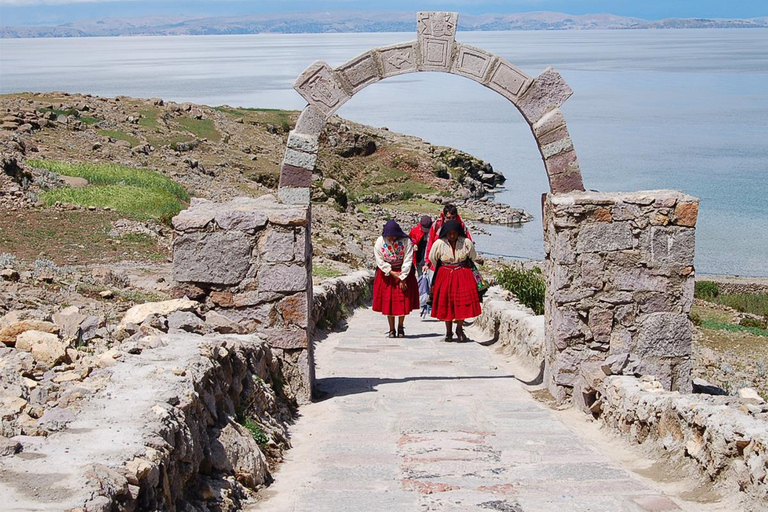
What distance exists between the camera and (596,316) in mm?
8484

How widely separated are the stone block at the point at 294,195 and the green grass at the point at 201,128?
29.3 meters

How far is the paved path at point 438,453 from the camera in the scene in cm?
542

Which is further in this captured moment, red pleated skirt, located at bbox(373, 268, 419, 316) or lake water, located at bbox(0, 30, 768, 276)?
lake water, located at bbox(0, 30, 768, 276)

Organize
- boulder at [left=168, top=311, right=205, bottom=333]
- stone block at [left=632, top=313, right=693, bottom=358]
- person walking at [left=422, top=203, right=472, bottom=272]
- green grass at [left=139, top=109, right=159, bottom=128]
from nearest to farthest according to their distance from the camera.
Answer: boulder at [left=168, top=311, right=205, bottom=333] → stone block at [left=632, top=313, right=693, bottom=358] → person walking at [left=422, top=203, right=472, bottom=272] → green grass at [left=139, top=109, right=159, bottom=128]

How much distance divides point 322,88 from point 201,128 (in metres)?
31.2

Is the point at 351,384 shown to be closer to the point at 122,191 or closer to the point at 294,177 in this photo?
the point at 294,177

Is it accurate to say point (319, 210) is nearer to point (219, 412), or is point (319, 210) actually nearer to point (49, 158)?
point (49, 158)

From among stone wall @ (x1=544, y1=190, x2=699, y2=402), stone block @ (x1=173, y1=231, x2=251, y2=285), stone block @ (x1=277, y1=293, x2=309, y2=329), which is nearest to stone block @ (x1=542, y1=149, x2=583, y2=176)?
stone wall @ (x1=544, y1=190, x2=699, y2=402)

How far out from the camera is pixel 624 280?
8.43 m

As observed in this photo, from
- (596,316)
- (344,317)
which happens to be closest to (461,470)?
(596,316)

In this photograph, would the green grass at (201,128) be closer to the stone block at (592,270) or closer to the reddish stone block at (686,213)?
the stone block at (592,270)

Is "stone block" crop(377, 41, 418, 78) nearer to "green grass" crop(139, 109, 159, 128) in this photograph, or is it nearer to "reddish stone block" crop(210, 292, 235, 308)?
"reddish stone block" crop(210, 292, 235, 308)

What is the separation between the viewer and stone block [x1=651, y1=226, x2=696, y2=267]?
8336 mm

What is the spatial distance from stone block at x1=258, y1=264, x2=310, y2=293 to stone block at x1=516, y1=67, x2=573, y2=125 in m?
2.55
